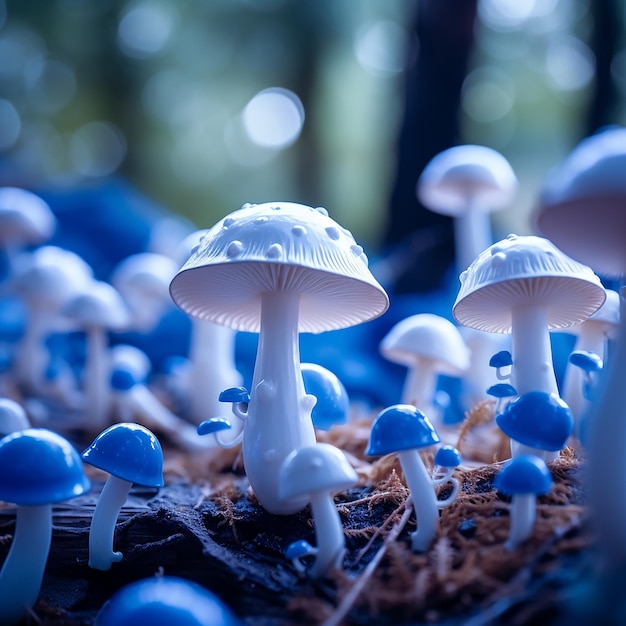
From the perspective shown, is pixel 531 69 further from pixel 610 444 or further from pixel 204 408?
pixel 610 444

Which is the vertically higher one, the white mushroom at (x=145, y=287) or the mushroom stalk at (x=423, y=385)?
the white mushroom at (x=145, y=287)

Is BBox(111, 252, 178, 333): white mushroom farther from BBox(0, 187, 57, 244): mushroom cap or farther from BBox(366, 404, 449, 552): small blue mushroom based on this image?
BBox(366, 404, 449, 552): small blue mushroom

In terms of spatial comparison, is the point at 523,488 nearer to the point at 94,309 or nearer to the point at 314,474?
the point at 314,474

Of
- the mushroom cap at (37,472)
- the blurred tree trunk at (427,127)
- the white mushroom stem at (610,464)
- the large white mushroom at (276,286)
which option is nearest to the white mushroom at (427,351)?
the large white mushroom at (276,286)

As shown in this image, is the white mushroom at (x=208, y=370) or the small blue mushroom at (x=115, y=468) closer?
the small blue mushroom at (x=115, y=468)

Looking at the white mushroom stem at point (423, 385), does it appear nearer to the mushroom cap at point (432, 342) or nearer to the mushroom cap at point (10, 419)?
the mushroom cap at point (432, 342)

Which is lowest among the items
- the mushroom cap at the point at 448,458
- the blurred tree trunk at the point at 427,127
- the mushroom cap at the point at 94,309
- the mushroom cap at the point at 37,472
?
the mushroom cap at the point at 37,472
